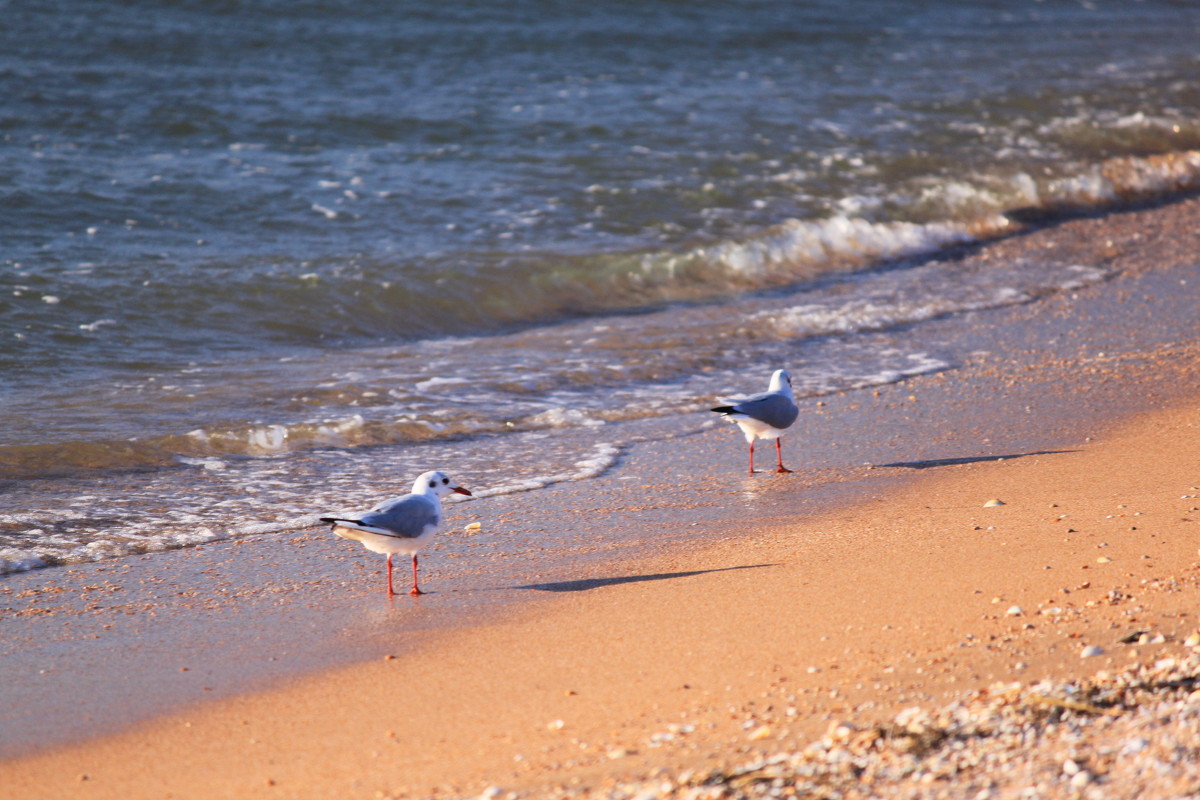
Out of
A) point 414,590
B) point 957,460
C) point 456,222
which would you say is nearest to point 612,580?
point 414,590

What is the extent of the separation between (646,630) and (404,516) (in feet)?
4.15

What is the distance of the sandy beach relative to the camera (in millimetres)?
3799

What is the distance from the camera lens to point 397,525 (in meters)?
5.32

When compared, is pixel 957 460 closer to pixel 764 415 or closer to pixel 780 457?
pixel 780 457

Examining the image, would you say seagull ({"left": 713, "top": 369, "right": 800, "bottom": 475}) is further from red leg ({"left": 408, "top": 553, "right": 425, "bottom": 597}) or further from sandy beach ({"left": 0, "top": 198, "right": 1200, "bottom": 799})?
red leg ({"left": 408, "top": 553, "right": 425, "bottom": 597})

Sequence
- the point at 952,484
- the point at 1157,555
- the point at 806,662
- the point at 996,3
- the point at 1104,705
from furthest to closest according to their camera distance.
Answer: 1. the point at 996,3
2. the point at 952,484
3. the point at 1157,555
4. the point at 806,662
5. the point at 1104,705

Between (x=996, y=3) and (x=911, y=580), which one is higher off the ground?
(x=996, y=3)

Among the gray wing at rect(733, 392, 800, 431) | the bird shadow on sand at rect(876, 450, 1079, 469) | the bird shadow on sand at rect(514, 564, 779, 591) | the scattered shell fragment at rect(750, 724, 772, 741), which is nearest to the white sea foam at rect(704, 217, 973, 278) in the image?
the gray wing at rect(733, 392, 800, 431)

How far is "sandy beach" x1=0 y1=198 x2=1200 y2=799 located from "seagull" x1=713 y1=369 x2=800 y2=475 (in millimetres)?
234

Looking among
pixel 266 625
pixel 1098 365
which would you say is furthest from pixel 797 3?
pixel 266 625

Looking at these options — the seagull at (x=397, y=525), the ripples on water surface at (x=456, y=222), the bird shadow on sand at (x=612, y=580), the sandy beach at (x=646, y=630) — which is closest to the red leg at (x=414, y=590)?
the seagull at (x=397, y=525)

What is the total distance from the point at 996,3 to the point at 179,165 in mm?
22942

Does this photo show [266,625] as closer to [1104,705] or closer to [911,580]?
[911,580]

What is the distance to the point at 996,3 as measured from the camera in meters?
30.2
